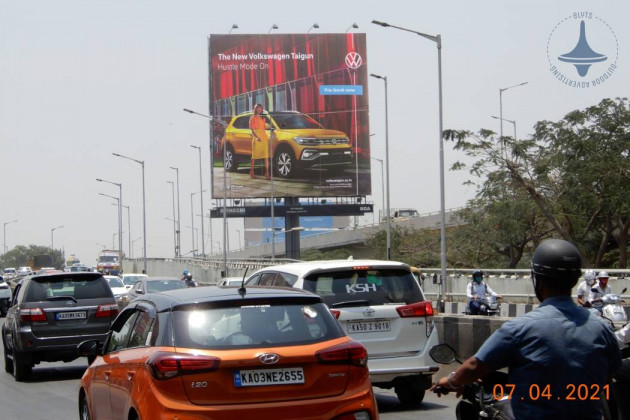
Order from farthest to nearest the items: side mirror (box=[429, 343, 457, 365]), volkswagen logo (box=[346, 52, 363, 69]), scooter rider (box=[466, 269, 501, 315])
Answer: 1. volkswagen logo (box=[346, 52, 363, 69])
2. scooter rider (box=[466, 269, 501, 315])
3. side mirror (box=[429, 343, 457, 365])

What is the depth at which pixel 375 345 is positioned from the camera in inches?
432

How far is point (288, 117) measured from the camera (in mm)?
69375

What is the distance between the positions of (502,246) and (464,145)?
8.24 metres

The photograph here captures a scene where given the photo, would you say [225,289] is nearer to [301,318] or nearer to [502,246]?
[301,318]

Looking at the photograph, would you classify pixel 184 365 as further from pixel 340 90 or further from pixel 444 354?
pixel 340 90

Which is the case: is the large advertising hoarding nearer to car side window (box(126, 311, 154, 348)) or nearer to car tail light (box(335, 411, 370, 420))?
car side window (box(126, 311, 154, 348))

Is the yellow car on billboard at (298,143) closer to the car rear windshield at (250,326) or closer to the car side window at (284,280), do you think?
the car side window at (284,280)

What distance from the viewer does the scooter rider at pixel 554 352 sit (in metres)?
4.11

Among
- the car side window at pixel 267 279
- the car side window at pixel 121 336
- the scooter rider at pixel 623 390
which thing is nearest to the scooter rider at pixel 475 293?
the car side window at pixel 267 279

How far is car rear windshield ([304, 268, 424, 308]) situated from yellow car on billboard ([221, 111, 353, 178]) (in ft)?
189

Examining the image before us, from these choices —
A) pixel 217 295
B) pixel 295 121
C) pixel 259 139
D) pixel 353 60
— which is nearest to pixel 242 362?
pixel 217 295

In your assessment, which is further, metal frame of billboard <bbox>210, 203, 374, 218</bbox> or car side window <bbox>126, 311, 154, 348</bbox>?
metal frame of billboard <bbox>210, 203, 374, 218</bbox>

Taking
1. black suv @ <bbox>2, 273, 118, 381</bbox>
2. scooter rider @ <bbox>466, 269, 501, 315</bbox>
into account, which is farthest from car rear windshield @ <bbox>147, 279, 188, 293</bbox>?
black suv @ <bbox>2, 273, 118, 381</bbox>

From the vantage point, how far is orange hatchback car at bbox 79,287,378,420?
21.9 feet
